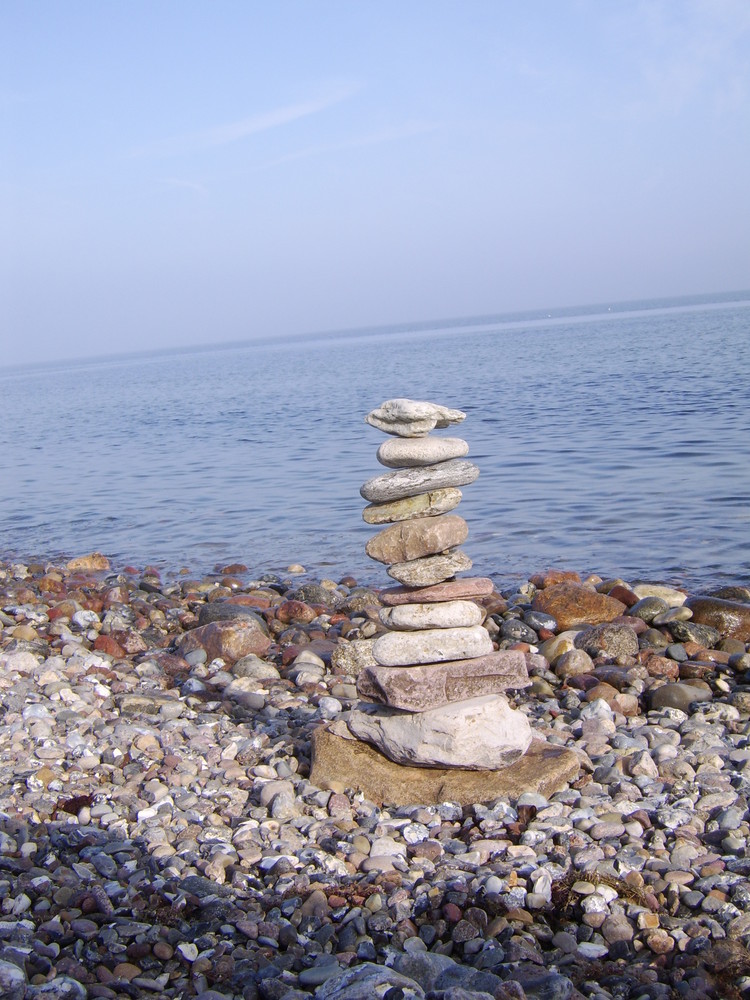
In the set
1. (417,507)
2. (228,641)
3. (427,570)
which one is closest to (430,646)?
(427,570)

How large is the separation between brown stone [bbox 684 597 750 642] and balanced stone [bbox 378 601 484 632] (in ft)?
14.0

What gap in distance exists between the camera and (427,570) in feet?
20.9

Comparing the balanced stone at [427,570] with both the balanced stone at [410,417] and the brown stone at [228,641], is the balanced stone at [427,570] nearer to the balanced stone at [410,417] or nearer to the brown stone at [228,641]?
the balanced stone at [410,417]

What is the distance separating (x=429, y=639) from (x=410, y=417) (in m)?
1.47

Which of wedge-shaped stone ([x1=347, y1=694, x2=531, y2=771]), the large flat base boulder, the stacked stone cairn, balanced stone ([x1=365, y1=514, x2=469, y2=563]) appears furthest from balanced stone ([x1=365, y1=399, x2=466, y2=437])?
the large flat base boulder

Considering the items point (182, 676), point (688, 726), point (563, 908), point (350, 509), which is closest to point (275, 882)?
point (563, 908)

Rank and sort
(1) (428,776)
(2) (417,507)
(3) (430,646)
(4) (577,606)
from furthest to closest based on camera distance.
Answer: (4) (577,606) < (2) (417,507) < (3) (430,646) < (1) (428,776)

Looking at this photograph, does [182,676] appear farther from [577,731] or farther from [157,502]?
[157,502]

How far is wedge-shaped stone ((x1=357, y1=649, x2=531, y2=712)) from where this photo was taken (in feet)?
20.1

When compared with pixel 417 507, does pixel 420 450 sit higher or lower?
higher

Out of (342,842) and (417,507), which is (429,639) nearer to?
(417,507)

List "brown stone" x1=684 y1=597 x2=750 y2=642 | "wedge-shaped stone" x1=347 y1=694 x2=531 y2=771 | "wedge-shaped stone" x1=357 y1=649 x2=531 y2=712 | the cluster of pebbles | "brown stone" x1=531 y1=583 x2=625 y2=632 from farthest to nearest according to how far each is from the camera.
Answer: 1. "brown stone" x1=531 y1=583 x2=625 y2=632
2. "brown stone" x1=684 y1=597 x2=750 y2=642
3. "wedge-shaped stone" x1=357 y1=649 x2=531 y2=712
4. "wedge-shaped stone" x1=347 y1=694 x2=531 y2=771
5. the cluster of pebbles

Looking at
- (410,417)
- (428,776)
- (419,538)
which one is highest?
(410,417)

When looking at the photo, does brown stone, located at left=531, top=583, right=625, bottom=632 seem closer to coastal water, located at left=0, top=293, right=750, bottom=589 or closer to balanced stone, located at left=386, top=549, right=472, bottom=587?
coastal water, located at left=0, top=293, right=750, bottom=589
